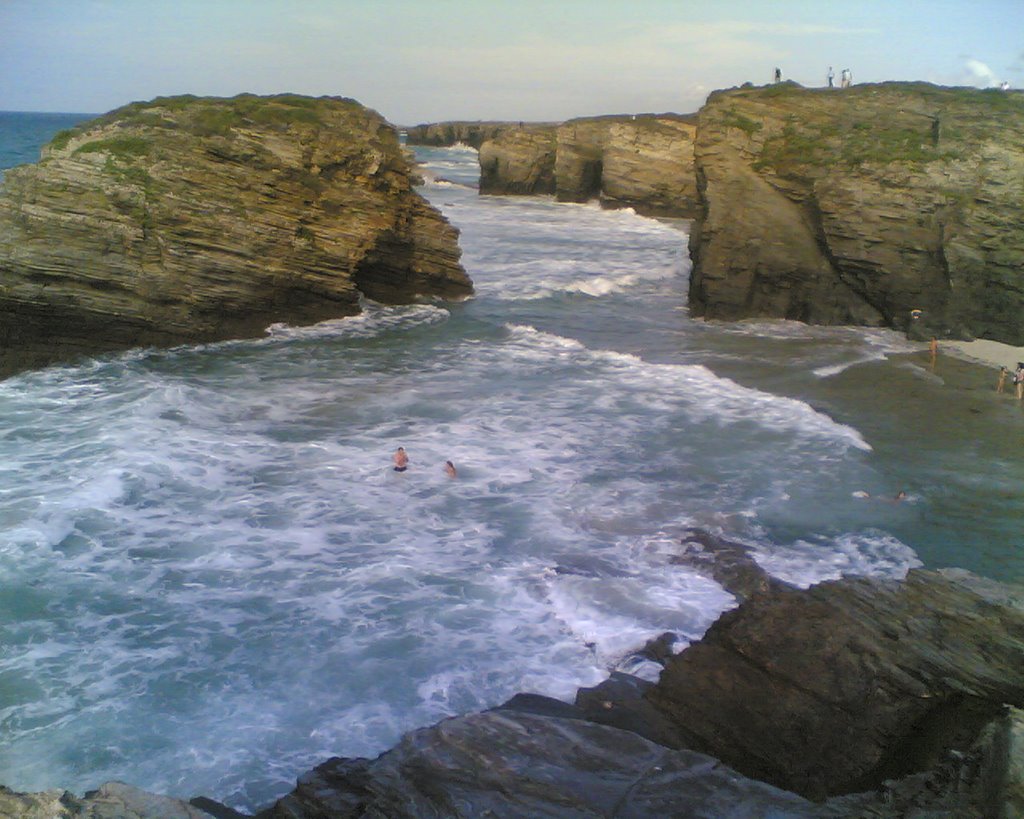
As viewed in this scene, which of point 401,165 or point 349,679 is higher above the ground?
point 401,165

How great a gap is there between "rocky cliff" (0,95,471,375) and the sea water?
3.27 feet

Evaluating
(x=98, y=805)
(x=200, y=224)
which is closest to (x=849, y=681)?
(x=98, y=805)

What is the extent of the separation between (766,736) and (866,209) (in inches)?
748

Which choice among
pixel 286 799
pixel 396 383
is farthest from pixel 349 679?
pixel 396 383

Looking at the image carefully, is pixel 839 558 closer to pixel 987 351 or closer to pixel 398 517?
pixel 398 517

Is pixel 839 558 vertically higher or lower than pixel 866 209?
lower

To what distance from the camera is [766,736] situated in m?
7.31

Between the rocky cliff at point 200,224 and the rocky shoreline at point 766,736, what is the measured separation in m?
15.1

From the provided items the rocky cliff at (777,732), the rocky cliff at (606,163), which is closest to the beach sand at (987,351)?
the rocky cliff at (777,732)

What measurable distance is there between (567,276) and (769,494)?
793 inches

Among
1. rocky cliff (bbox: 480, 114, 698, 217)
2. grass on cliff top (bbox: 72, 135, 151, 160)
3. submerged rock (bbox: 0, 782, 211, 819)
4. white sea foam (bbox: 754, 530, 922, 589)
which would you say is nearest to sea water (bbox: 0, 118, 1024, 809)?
white sea foam (bbox: 754, 530, 922, 589)

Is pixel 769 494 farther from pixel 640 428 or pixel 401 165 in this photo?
pixel 401 165

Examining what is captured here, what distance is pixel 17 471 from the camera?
13297 mm

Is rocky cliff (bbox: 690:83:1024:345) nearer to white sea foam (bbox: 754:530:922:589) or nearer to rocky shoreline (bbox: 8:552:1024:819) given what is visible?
white sea foam (bbox: 754:530:922:589)
